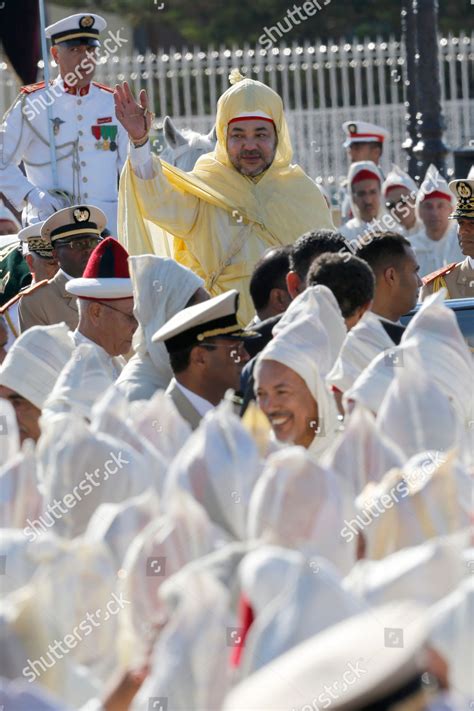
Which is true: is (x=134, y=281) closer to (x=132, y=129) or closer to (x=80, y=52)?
(x=132, y=129)

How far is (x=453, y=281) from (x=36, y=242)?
1.95 metres

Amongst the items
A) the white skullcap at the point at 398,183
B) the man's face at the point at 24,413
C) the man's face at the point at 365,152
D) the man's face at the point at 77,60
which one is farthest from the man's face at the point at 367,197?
the man's face at the point at 24,413

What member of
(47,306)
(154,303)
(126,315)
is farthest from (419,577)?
(47,306)

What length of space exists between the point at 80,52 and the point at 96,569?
20.8ft

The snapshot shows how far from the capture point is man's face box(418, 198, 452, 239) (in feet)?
34.9

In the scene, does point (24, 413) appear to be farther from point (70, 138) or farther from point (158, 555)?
point (70, 138)

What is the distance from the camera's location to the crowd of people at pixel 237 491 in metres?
2.25

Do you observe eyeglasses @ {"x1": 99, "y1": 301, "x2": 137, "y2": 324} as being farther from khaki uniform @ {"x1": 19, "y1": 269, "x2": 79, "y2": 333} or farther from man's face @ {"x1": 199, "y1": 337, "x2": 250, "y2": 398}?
khaki uniform @ {"x1": 19, "y1": 269, "x2": 79, "y2": 333}

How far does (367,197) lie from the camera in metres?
11.5

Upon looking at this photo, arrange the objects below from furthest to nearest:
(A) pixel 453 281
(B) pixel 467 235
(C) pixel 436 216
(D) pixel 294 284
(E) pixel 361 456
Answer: (C) pixel 436 216 < (B) pixel 467 235 < (A) pixel 453 281 < (D) pixel 294 284 < (E) pixel 361 456

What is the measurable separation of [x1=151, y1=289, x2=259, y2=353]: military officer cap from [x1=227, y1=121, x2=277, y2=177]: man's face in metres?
2.41

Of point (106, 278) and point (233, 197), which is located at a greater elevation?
point (233, 197)

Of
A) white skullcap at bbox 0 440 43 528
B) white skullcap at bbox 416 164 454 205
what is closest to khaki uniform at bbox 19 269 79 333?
white skullcap at bbox 416 164 454 205

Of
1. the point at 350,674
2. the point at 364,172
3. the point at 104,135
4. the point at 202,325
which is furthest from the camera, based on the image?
the point at 364,172
